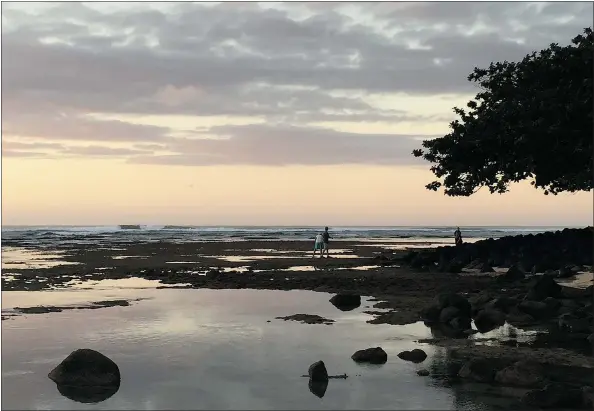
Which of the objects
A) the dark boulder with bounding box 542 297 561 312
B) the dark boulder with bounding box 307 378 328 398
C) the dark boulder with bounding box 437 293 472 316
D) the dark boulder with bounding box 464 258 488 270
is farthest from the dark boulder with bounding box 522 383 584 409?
the dark boulder with bounding box 464 258 488 270

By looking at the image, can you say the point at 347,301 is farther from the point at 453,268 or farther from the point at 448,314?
the point at 453,268

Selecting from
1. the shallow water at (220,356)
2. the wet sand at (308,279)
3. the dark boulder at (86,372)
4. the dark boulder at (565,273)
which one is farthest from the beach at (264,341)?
the dark boulder at (565,273)

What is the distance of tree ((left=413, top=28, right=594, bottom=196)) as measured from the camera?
22609mm

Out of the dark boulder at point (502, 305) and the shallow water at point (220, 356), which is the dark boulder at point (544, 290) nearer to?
the dark boulder at point (502, 305)

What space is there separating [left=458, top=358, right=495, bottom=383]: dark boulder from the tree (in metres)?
14.2

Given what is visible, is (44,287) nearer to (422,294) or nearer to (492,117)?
(422,294)

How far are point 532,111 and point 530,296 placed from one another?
8.26 m

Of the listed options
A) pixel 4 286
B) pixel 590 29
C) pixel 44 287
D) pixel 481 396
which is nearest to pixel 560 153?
pixel 590 29

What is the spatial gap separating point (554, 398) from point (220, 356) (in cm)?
590

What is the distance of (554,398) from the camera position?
8.62 m

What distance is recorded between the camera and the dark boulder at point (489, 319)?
1502cm

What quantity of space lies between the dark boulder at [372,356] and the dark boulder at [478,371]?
1541 mm

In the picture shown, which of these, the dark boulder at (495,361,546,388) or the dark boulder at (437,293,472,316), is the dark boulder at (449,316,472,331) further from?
the dark boulder at (495,361,546,388)

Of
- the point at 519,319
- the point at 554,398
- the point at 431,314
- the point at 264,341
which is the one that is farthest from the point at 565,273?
the point at 554,398
